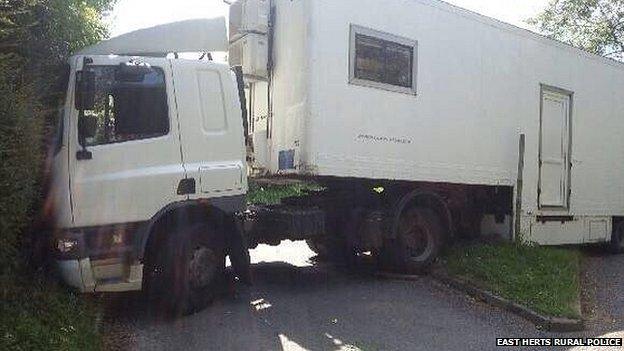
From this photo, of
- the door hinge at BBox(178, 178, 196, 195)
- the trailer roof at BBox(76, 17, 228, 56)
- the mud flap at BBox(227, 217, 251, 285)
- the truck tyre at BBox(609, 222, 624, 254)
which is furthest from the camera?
the truck tyre at BBox(609, 222, 624, 254)

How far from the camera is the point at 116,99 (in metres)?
5.34

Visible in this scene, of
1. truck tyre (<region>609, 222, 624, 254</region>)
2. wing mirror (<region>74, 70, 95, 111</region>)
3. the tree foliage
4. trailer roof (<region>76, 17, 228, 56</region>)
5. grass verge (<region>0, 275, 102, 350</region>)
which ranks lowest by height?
truck tyre (<region>609, 222, 624, 254</region>)

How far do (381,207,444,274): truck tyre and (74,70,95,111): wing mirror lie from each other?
14.1 feet

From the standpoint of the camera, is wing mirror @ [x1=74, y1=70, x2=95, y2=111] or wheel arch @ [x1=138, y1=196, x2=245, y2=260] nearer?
wing mirror @ [x1=74, y1=70, x2=95, y2=111]

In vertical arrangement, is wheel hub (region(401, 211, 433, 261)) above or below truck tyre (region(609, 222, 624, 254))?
above

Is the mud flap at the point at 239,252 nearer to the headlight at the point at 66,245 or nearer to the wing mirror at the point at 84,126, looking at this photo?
the headlight at the point at 66,245

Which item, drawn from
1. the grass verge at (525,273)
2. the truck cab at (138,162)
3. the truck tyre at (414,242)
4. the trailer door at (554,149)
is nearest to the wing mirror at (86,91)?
the truck cab at (138,162)

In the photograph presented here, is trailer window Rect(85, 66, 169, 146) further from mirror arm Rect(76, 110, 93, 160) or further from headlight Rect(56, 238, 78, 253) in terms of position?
headlight Rect(56, 238, 78, 253)

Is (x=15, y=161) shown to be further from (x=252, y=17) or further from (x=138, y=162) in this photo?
(x=252, y=17)

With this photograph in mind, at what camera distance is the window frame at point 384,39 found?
706 centimetres

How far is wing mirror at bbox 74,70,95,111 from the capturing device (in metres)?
5.05

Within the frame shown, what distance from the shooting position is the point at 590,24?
26125 mm

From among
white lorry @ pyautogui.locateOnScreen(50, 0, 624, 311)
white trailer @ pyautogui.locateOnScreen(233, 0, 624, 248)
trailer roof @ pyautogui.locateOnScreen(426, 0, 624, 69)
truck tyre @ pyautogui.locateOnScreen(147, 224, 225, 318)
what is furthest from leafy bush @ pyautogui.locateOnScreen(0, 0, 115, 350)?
trailer roof @ pyautogui.locateOnScreen(426, 0, 624, 69)

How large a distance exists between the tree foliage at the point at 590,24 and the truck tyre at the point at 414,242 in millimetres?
21089
